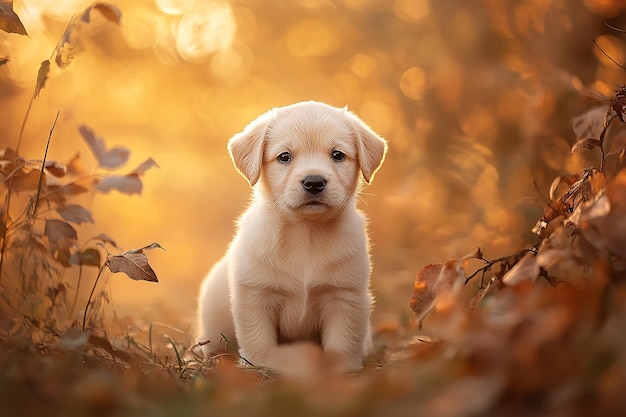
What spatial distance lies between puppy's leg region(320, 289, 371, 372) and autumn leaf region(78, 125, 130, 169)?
139 cm

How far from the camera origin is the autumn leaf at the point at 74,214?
130 inches

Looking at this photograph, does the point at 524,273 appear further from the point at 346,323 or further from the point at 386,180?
the point at 386,180

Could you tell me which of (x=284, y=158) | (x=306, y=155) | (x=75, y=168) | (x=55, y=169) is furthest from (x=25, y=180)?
(x=306, y=155)

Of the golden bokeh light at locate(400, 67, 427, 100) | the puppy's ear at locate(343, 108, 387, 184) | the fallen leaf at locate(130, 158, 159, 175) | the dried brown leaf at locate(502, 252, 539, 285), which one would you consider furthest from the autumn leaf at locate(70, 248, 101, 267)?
the golden bokeh light at locate(400, 67, 427, 100)

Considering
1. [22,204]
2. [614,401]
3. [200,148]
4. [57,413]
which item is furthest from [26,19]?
[200,148]

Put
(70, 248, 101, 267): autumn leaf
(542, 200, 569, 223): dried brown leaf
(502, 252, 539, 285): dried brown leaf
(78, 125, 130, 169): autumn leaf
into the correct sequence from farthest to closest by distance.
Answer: (78, 125, 130, 169): autumn leaf → (70, 248, 101, 267): autumn leaf → (542, 200, 569, 223): dried brown leaf → (502, 252, 539, 285): dried brown leaf

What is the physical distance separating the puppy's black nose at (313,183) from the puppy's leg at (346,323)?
583 mm

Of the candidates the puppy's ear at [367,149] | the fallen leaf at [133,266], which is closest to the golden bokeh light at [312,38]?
the puppy's ear at [367,149]

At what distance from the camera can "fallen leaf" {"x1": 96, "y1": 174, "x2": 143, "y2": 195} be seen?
3.44m

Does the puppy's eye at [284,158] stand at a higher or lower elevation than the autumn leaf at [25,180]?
higher

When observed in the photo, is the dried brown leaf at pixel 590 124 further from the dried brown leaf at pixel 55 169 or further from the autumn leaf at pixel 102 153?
the dried brown leaf at pixel 55 169

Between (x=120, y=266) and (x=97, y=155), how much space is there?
112cm

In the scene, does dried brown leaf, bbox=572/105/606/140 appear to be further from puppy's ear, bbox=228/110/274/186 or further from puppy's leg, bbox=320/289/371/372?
puppy's ear, bbox=228/110/274/186

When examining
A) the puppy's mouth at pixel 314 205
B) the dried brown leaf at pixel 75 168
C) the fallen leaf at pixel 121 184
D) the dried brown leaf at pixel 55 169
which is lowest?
the dried brown leaf at pixel 55 169
